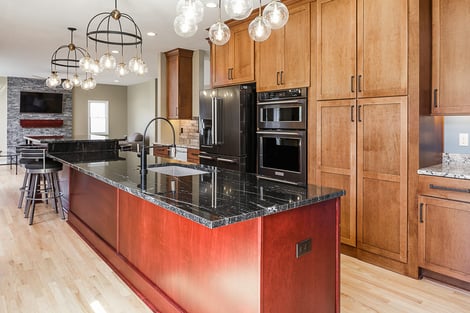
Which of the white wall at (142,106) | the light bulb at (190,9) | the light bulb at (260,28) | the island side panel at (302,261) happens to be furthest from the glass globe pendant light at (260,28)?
the white wall at (142,106)

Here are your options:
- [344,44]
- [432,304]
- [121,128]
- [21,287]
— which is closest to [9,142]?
[121,128]

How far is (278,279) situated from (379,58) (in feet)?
6.93

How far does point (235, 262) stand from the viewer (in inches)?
65.7

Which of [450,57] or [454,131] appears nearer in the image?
[450,57]

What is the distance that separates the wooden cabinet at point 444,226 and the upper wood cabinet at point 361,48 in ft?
2.61

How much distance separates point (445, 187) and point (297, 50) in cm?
189

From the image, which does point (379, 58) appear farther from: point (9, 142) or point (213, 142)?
point (9, 142)

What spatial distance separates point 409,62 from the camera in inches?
106

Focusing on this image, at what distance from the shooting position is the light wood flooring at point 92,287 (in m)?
2.34

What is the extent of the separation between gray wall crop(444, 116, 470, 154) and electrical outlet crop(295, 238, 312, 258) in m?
1.98

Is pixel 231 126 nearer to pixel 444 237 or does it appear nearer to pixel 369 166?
pixel 369 166

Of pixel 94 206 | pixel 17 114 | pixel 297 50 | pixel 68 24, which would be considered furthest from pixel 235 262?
pixel 17 114

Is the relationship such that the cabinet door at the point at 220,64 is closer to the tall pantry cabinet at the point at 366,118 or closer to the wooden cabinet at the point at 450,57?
the tall pantry cabinet at the point at 366,118

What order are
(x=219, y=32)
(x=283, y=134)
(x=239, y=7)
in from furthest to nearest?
(x=283, y=134) < (x=219, y=32) < (x=239, y=7)
